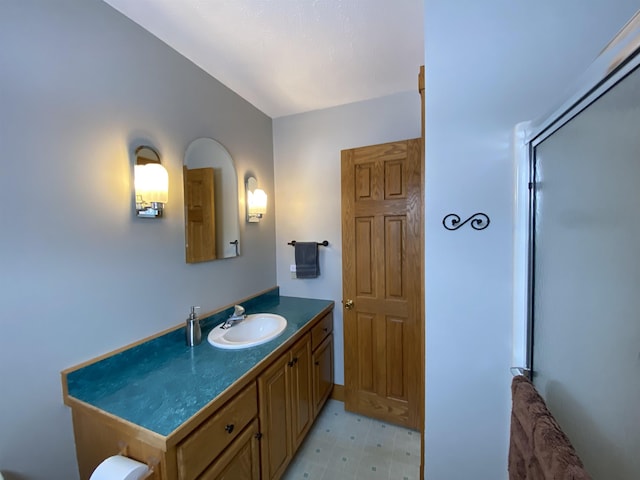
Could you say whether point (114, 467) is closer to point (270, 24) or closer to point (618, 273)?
point (618, 273)

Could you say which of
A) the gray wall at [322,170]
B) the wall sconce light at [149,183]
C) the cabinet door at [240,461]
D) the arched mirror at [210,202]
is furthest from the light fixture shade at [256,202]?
the cabinet door at [240,461]

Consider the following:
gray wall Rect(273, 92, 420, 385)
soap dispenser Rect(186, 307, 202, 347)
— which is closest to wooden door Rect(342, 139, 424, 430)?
gray wall Rect(273, 92, 420, 385)

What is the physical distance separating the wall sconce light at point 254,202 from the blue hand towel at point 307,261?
470 mm

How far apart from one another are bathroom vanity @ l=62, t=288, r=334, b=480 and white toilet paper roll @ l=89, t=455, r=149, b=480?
0.04 m

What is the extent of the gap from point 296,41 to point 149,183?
1141mm

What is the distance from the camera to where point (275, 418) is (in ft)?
4.46

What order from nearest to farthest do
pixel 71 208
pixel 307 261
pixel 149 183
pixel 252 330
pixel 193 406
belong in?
pixel 193 406, pixel 71 208, pixel 149 183, pixel 252 330, pixel 307 261

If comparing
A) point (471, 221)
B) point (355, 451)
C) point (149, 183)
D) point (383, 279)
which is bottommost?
point (355, 451)

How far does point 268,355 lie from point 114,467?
65 cm

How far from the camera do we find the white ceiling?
46.8 inches

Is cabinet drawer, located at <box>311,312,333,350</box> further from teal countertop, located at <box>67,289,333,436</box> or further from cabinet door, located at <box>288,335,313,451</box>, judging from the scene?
teal countertop, located at <box>67,289,333,436</box>

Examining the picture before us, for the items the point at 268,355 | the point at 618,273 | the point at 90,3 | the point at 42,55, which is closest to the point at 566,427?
the point at 618,273

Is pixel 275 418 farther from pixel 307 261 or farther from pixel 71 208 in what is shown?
pixel 71 208

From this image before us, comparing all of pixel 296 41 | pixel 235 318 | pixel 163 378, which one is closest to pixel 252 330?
pixel 235 318
